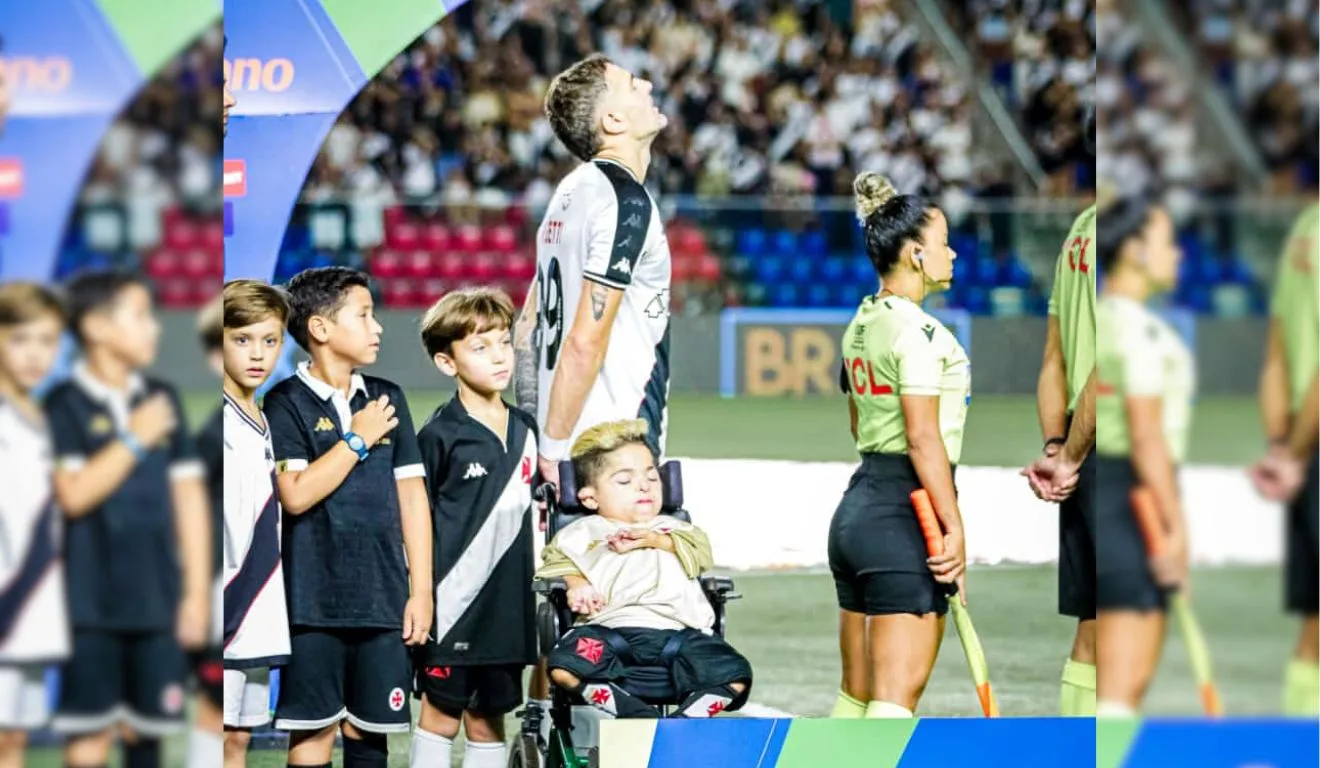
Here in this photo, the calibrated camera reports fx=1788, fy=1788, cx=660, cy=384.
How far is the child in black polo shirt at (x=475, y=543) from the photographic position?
173 inches

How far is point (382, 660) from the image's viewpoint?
4195mm

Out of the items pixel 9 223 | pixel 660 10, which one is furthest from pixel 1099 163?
pixel 660 10

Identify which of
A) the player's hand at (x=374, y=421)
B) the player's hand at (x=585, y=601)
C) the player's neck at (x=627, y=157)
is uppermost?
the player's neck at (x=627, y=157)

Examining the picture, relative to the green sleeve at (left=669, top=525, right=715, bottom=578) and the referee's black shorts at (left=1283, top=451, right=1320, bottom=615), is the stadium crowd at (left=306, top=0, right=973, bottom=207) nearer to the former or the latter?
the green sleeve at (left=669, top=525, right=715, bottom=578)

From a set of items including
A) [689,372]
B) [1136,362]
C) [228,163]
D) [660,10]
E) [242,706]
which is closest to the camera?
[1136,362]

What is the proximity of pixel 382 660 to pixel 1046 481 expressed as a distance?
160cm

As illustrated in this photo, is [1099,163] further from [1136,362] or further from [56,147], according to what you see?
[56,147]

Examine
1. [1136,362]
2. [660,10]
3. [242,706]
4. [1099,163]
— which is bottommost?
[242,706]

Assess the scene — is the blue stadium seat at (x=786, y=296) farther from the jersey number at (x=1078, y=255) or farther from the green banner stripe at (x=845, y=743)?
the green banner stripe at (x=845, y=743)

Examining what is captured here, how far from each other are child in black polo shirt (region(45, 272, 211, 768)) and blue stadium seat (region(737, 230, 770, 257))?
12.6m

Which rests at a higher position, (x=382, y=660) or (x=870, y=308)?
(x=870, y=308)

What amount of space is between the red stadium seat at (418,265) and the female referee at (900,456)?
9.82 meters

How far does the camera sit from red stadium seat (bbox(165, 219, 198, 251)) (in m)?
2.01

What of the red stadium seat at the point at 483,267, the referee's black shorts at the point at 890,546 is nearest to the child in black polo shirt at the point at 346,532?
the referee's black shorts at the point at 890,546
